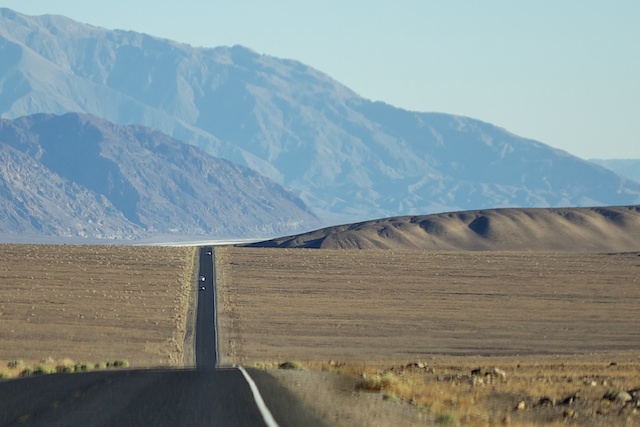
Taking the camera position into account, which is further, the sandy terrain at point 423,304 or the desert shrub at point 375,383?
the sandy terrain at point 423,304

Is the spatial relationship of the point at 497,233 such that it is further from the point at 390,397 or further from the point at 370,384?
the point at 390,397

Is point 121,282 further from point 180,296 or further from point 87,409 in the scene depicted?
point 87,409

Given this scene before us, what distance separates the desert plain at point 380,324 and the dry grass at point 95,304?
126 millimetres

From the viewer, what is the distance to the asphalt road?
640 inches

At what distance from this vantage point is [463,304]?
73.8 metres

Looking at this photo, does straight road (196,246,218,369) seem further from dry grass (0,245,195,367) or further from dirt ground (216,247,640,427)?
dry grass (0,245,195,367)

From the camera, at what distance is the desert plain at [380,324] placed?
73.5 ft

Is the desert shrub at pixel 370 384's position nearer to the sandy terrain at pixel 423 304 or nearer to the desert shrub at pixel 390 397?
the desert shrub at pixel 390 397

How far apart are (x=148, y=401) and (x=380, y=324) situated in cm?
4556

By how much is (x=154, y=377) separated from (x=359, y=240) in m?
118

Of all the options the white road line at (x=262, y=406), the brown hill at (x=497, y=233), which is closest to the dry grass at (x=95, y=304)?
the white road line at (x=262, y=406)

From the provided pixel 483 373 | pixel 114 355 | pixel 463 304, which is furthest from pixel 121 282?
pixel 483 373

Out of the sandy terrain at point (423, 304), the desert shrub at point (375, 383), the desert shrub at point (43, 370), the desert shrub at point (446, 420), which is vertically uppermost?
the desert shrub at point (446, 420)

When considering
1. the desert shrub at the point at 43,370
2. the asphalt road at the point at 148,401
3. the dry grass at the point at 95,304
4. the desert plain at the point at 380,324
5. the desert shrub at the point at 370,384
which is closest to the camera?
the asphalt road at the point at 148,401
